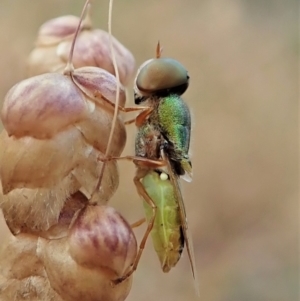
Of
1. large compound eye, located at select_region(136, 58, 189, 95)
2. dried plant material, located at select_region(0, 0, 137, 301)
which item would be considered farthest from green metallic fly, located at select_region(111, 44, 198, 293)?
dried plant material, located at select_region(0, 0, 137, 301)

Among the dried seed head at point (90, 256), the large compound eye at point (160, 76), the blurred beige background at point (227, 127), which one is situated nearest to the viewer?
the dried seed head at point (90, 256)

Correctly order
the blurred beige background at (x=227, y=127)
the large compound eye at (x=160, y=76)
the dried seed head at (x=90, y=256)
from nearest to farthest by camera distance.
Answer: the dried seed head at (x=90, y=256), the large compound eye at (x=160, y=76), the blurred beige background at (x=227, y=127)

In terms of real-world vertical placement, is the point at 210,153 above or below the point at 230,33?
below

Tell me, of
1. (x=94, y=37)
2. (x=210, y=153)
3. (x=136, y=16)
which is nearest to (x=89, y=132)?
(x=94, y=37)

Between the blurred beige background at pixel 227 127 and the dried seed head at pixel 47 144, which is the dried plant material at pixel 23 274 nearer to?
the dried seed head at pixel 47 144

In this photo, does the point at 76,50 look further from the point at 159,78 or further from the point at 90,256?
the point at 90,256

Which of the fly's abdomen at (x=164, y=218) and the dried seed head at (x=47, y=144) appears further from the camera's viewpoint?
the fly's abdomen at (x=164, y=218)

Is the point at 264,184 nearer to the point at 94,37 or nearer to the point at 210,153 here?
the point at 210,153

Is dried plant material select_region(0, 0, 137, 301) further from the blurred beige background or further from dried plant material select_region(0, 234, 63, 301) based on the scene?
the blurred beige background

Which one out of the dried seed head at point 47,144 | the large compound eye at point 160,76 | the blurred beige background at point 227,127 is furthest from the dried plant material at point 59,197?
the blurred beige background at point 227,127
